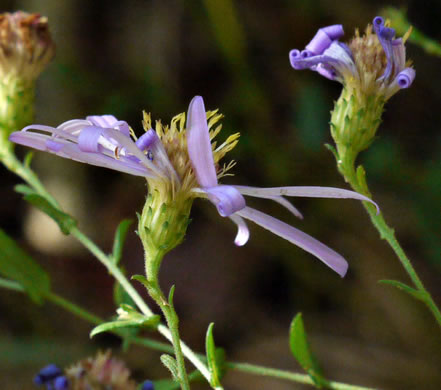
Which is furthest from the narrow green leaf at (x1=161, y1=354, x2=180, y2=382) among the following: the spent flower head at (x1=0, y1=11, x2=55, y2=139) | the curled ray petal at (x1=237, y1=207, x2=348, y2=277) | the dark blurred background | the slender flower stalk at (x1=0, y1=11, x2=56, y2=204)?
the dark blurred background

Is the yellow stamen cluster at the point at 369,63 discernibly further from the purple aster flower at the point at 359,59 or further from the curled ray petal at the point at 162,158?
the curled ray petal at the point at 162,158

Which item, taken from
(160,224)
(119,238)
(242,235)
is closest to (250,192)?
(242,235)

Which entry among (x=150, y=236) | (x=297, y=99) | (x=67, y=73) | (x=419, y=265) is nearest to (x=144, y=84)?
(x=67, y=73)

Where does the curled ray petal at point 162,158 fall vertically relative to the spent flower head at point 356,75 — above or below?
below

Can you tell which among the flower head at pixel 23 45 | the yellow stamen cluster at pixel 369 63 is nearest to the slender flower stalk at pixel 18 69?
the flower head at pixel 23 45

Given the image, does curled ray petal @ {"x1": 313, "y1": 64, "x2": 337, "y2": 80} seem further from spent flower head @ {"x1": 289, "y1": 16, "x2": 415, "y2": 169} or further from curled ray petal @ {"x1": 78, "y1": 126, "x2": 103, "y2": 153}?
curled ray petal @ {"x1": 78, "y1": 126, "x2": 103, "y2": 153}

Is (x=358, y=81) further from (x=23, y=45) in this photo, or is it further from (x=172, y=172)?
(x=23, y=45)
